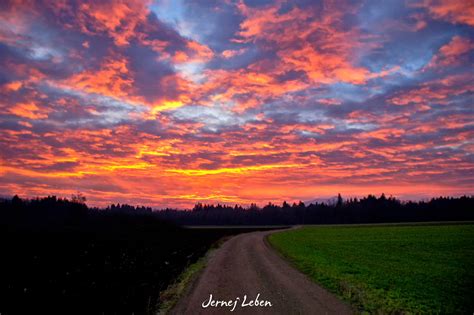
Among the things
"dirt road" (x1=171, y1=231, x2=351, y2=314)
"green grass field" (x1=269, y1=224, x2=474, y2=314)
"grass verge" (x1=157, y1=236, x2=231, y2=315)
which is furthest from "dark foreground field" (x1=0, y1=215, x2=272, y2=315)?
"green grass field" (x1=269, y1=224, x2=474, y2=314)

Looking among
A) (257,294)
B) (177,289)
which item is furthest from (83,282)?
(257,294)

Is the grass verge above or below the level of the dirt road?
below

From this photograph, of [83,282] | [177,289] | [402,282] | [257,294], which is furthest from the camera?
[402,282]

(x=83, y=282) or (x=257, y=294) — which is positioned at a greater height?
(x=257, y=294)

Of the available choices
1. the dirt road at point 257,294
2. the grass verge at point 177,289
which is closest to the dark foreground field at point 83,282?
the grass verge at point 177,289

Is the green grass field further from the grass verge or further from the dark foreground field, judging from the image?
the dark foreground field

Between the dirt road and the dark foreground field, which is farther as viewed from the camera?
the dark foreground field

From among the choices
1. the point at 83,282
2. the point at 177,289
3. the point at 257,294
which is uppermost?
the point at 257,294

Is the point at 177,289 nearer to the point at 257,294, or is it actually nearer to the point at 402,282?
the point at 257,294

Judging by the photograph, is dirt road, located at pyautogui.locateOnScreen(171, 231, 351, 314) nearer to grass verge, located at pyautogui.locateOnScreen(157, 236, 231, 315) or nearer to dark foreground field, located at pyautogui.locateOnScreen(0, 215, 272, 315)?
grass verge, located at pyautogui.locateOnScreen(157, 236, 231, 315)

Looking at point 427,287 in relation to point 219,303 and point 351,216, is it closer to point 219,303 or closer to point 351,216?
point 219,303

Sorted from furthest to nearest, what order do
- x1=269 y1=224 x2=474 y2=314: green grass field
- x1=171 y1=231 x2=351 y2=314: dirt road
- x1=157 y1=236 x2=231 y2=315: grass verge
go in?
x1=269 y1=224 x2=474 y2=314: green grass field
x1=157 y1=236 x2=231 y2=315: grass verge
x1=171 y1=231 x2=351 y2=314: dirt road

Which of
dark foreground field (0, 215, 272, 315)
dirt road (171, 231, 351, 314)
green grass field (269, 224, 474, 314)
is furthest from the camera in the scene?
green grass field (269, 224, 474, 314)

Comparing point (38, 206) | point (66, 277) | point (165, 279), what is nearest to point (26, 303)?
point (66, 277)
